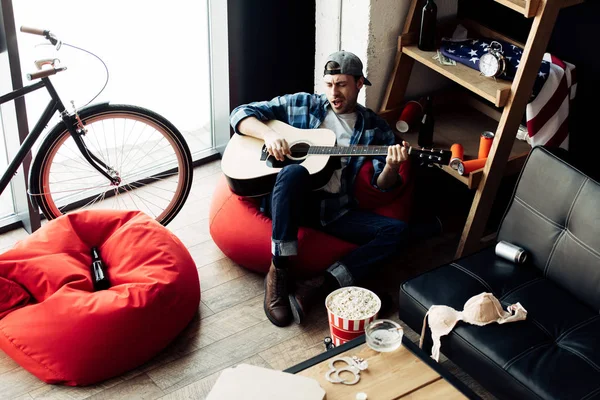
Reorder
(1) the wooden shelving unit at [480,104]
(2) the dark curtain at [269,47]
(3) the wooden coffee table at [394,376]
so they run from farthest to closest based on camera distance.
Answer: (2) the dark curtain at [269,47], (1) the wooden shelving unit at [480,104], (3) the wooden coffee table at [394,376]

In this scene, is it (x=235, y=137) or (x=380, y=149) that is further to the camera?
(x=235, y=137)

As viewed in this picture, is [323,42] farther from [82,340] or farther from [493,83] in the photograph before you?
[82,340]

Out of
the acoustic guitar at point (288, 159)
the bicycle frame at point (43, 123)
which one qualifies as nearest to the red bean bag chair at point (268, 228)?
the acoustic guitar at point (288, 159)

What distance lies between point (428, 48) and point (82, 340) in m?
1.84

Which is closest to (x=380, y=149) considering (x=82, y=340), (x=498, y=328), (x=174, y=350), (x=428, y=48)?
(x=428, y=48)

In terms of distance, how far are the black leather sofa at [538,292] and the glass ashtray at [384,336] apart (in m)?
0.30

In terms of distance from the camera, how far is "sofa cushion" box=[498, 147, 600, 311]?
8.11 feet

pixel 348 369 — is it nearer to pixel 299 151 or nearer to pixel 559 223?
pixel 559 223

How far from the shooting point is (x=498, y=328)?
7.89 ft

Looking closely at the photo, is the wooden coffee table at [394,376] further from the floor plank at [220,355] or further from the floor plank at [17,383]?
the floor plank at [17,383]

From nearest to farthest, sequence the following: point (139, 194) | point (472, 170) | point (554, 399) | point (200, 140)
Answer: point (554, 399) < point (472, 170) < point (139, 194) < point (200, 140)

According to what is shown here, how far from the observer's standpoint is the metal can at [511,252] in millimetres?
2678

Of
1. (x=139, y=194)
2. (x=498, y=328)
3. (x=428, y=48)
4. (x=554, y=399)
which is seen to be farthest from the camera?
(x=139, y=194)

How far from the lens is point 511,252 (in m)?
2.69
